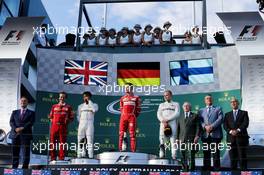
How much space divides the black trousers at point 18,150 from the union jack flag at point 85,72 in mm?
4094

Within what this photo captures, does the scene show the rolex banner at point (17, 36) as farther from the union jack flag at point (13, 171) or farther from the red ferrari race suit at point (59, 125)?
the union jack flag at point (13, 171)

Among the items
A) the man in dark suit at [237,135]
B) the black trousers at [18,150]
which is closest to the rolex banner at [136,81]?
the black trousers at [18,150]

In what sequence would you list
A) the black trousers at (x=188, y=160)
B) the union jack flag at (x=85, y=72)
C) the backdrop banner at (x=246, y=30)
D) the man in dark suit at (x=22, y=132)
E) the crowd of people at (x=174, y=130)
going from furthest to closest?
the union jack flag at (x=85, y=72) → the backdrop banner at (x=246, y=30) → the man in dark suit at (x=22, y=132) → the crowd of people at (x=174, y=130) → the black trousers at (x=188, y=160)

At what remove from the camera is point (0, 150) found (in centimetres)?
926

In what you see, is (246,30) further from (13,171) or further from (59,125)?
(13,171)

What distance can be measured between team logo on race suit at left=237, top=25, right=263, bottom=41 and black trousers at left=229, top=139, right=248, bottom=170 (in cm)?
253

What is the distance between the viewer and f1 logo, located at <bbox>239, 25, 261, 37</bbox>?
916 centimetres

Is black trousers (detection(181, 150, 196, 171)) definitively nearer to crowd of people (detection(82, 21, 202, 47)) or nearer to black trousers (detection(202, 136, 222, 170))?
black trousers (detection(202, 136, 222, 170))

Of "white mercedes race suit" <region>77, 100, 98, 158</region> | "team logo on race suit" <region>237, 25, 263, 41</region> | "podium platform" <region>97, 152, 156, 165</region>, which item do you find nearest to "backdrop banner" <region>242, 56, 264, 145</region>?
"team logo on race suit" <region>237, 25, 263, 41</region>

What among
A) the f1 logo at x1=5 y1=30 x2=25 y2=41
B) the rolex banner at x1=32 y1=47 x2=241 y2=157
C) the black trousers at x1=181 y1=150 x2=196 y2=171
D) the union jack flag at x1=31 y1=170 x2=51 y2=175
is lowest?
the union jack flag at x1=31 y1=170 x2=51 y2=175

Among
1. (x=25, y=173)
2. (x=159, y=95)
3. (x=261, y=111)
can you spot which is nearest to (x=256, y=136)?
(x=261, y=111)

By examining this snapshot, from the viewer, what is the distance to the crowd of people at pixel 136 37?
12.3m

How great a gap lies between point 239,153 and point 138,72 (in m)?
4.99

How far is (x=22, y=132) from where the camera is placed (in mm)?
7684
